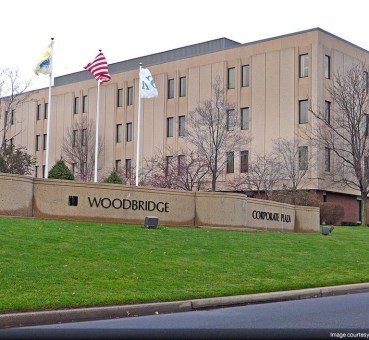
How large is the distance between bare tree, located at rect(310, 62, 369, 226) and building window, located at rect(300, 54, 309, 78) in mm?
2191

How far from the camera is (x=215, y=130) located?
52.8 meters

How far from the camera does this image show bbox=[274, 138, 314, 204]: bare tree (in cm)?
5097

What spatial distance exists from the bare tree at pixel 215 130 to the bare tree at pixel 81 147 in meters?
13.1

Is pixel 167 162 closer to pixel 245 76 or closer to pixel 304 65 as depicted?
pixel 245 76

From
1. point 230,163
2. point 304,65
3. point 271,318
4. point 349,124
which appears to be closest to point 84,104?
point 230,163

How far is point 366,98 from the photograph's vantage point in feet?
157

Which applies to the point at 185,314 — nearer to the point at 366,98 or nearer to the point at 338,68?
the point at 366,98

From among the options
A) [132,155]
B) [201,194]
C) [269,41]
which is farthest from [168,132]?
[201,194]

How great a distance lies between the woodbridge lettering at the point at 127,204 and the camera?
2362 cm

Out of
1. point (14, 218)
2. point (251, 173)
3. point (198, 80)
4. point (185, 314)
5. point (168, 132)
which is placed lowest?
point (185, 314)

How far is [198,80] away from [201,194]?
113ft

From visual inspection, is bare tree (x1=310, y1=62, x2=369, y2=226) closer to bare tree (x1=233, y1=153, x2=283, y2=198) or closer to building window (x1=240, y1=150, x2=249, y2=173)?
bare tree (x1=233, y1=153, x2=283, y2=198)

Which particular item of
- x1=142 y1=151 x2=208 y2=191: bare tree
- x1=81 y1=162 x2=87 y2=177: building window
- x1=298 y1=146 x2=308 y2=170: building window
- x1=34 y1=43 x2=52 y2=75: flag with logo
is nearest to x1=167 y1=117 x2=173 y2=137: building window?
x1=142 y1=151 x2=208 y2=191: bare tree

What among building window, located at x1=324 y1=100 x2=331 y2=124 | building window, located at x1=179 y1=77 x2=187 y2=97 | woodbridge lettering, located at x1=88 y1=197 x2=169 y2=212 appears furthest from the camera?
building window, located at x1=179 y1=77 x2=187 y2=97
